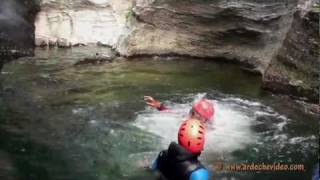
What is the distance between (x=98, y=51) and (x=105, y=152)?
546cm

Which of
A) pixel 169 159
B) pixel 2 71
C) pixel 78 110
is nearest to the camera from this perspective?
pixel 169 159

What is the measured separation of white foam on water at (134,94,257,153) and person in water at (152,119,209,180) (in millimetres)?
2837

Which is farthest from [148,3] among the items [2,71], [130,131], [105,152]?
[105,152]

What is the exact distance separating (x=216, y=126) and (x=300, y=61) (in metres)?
2.29

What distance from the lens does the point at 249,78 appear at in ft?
39.3

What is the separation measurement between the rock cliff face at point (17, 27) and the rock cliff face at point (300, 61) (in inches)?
224

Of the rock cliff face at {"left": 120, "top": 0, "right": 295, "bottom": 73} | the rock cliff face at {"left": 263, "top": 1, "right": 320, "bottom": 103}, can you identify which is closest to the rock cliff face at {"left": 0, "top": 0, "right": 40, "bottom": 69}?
the rock cliff face at {"left": 120, "top": 0, "right": 295, "bottom": 73}

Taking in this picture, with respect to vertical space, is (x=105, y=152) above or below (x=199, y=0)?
below

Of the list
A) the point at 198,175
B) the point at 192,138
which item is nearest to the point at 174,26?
the point at 192,138

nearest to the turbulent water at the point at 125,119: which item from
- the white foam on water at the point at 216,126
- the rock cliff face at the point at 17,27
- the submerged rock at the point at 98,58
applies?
the white foam on water at the point at 216,126

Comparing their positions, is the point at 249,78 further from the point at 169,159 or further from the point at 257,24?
the point at 169,159

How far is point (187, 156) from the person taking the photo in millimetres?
5316

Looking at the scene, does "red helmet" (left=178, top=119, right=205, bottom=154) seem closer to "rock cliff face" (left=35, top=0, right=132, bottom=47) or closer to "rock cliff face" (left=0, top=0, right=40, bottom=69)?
"rock cliff face" (left=0, top=0, right=40, bottom=69)

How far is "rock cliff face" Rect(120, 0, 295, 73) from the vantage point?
12312 millimetres
